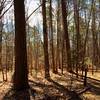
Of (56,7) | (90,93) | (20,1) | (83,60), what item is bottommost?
(90,93)

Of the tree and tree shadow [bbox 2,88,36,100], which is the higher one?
the tree

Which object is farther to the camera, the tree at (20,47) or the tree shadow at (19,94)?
the tree at (20,47)

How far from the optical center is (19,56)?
12641mm

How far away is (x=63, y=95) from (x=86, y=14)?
22.8 meters

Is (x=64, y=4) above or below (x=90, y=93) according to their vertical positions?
above

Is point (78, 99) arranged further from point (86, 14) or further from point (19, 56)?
point (86, 14)

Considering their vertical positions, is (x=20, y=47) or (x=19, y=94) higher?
(x=20, y=47)

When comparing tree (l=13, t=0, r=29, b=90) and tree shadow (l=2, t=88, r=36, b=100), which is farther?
tree (l=13, t=0, r=29, b=90)

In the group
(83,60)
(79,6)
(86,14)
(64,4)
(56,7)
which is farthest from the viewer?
(86,14)

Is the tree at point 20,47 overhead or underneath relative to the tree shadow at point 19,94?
overhead

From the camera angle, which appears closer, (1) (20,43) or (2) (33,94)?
(2) (33,94)

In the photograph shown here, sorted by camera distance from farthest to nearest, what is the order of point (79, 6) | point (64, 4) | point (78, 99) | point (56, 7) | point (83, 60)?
point (56, 7)
point (79, 6)
point (64, 4)
point (83, 60)
point (78, 99)

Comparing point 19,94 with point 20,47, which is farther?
point 20,47


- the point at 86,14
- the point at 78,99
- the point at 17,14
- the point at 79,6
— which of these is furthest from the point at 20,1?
the point at 86,14
